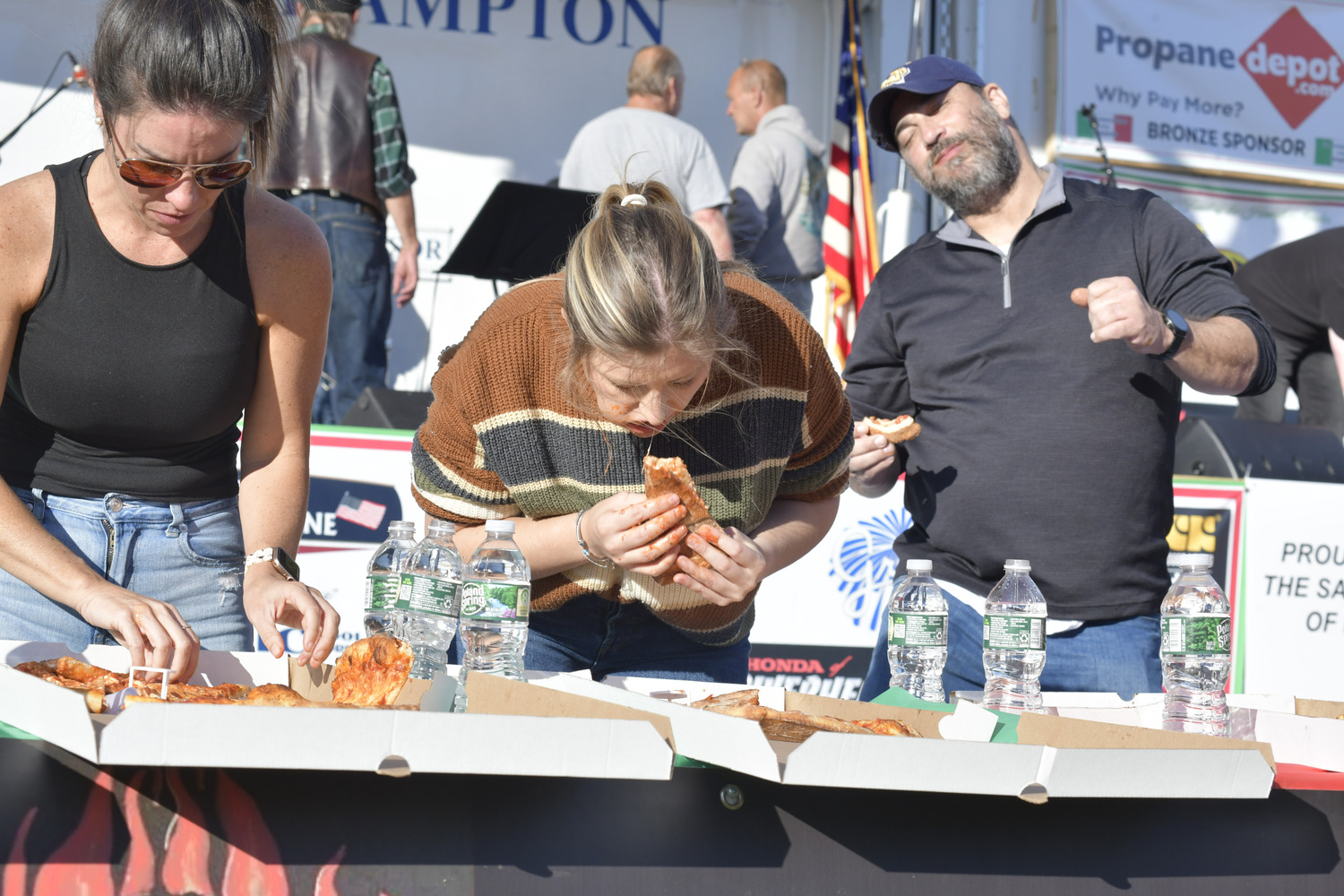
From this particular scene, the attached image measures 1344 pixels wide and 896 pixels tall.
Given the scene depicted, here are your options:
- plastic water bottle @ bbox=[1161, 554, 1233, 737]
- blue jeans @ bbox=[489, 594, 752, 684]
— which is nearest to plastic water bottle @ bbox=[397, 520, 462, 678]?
blue jeans @ bbox=[489, 594, 752, 684]

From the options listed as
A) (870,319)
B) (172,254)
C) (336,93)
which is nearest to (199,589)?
(172,254)

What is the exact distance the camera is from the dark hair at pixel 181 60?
5.70 ft

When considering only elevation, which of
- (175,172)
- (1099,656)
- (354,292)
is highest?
(175,172)

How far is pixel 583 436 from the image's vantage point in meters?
2.06

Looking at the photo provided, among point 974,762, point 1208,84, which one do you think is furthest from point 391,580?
point 1208,84

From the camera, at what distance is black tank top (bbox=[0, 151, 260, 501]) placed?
1942 mm

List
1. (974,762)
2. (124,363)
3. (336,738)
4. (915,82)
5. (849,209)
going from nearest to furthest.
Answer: (336,738) < (974,762) < (124,363) < (915,82) < (849,209)

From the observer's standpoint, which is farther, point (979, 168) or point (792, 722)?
point (979, 168)

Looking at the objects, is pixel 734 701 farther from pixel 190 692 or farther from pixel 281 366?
pixel 281 366

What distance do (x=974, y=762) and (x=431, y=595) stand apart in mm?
845

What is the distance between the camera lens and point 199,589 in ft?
7.04

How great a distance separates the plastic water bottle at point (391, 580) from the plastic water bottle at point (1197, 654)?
1.22m

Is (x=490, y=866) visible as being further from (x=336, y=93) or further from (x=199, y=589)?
(x=336, y=93)

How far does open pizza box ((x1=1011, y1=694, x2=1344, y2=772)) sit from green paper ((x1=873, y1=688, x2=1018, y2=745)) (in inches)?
4.3
